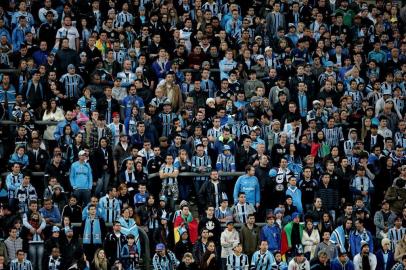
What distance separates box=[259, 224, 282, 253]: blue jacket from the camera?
3209cm

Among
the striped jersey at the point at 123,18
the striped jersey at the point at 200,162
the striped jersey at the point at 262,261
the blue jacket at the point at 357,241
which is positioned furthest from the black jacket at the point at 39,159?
the blue jacket at the point at 357,241

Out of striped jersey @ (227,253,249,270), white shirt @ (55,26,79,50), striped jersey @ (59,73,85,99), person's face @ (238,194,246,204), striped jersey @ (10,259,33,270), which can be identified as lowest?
striped jersey @ (227,253,249,270)

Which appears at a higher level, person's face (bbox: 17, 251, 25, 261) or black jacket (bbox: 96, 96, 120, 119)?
black jacket (bbox: 96, 96, 120, 119)

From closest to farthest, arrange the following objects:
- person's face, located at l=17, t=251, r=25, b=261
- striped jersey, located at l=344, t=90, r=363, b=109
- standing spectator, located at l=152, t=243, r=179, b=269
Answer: person's face, located at l=17, t=251, r=25, b=261
standing spectator, located at l=152, t=243, r=179, b=269
striped jersey, located at l=344, t=90, r=363, b=109

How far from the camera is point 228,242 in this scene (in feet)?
105

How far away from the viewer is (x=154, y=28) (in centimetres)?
3812

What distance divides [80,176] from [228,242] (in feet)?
11.9

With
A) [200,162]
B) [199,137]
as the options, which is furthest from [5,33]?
[200,162]

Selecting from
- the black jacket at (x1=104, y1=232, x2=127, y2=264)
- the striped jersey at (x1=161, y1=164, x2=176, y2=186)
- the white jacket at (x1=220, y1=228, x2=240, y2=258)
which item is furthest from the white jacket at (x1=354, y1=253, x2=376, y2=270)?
the black jacket at (x1=104, y1=232, x2=127, y2=264)

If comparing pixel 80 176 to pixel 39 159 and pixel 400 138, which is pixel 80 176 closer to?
pixel 39 159

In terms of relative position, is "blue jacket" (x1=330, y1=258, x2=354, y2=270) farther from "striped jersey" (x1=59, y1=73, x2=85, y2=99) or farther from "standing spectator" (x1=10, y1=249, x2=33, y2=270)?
"striped jersey" (x1=59, y1=73, x2=85, y2=99)

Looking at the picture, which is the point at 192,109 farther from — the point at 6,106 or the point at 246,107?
the point at 6,106

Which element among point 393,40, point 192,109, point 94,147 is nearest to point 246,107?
point 192,109

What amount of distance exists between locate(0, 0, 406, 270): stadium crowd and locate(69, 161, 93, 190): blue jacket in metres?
0.03
